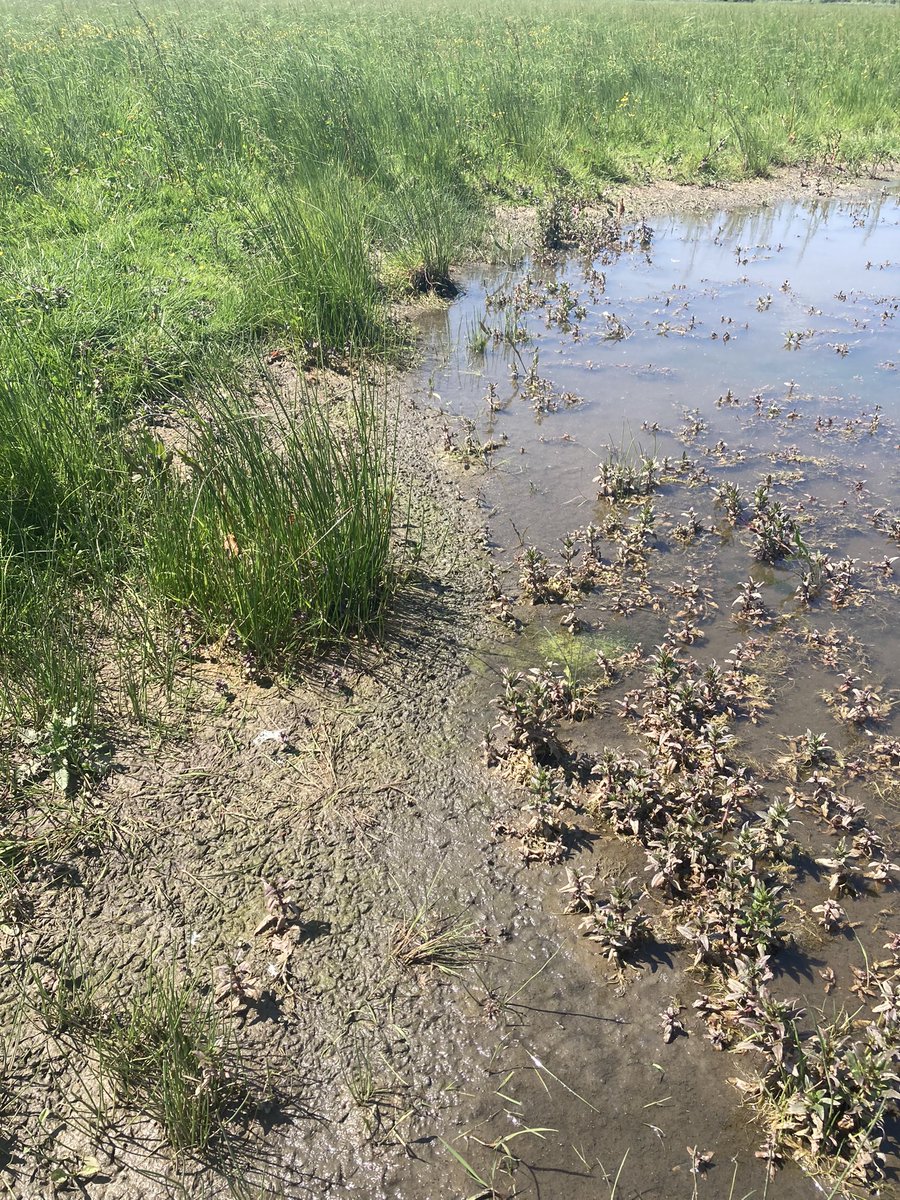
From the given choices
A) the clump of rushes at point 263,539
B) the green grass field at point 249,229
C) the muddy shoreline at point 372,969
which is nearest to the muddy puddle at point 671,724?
the muddy shoreline at point 372,969

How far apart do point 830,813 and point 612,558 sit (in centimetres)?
195

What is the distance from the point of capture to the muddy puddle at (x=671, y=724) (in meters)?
2.34

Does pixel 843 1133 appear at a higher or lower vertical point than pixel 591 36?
lower

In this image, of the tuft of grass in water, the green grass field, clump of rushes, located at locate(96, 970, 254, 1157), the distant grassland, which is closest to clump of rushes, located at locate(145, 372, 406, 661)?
the green grass field

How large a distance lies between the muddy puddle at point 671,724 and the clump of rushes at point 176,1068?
1.78 ft

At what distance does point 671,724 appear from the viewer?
3.53 meters

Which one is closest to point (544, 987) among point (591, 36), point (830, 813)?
point (830, 813)

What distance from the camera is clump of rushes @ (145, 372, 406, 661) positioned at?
374 cm

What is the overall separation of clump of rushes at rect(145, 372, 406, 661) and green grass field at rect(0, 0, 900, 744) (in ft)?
0.05

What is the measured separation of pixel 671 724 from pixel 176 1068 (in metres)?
2.27

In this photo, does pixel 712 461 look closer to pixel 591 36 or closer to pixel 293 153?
pixel 293 153

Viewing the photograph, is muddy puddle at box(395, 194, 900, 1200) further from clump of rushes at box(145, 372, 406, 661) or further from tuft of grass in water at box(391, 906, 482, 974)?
clump of rushes at box(145, 372, 406, 661)

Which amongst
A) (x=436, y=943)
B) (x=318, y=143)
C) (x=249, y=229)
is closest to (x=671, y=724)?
(x=436, y=943)

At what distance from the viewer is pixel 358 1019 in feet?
8.21
